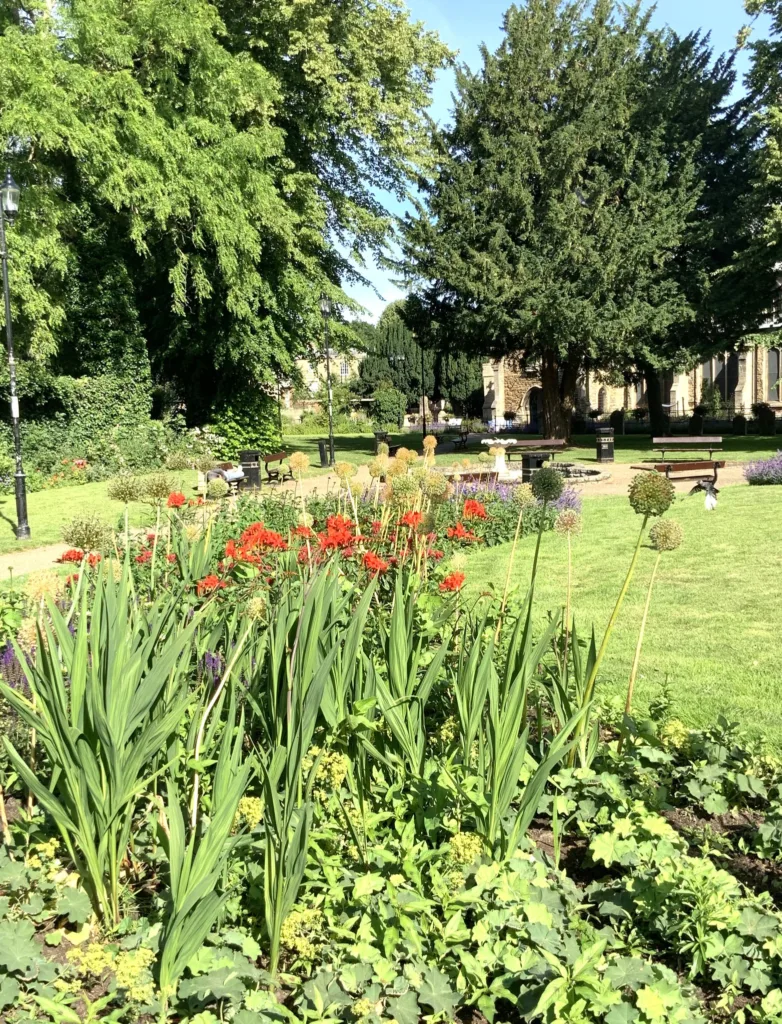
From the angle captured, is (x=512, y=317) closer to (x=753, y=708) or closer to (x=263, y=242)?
(x=263, y=242)

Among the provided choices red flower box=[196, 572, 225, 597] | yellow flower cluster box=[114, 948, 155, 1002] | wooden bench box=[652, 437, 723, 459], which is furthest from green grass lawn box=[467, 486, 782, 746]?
wooden bench box=[652, 437, 723, 459]

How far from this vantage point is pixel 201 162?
1742 cm

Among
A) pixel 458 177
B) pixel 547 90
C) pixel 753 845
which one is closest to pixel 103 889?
pixel 753 845

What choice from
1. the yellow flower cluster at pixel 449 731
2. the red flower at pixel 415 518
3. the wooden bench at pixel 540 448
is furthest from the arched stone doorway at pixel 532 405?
the yellow flower cluster at pixel 449 731

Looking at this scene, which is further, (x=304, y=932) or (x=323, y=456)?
(x=323, y=456)

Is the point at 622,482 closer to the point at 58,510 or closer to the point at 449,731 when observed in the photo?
the point at 58,510

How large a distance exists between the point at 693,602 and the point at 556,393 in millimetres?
20362

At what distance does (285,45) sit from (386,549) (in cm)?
1977

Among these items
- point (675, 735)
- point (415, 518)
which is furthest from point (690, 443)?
point (675, 735)

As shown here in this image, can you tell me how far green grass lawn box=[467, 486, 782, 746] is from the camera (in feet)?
13.8

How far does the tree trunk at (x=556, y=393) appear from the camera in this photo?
2547cm

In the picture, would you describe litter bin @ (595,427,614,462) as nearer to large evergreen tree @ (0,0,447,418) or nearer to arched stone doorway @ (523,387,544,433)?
large evergreen tree @ (0,0,447,418)

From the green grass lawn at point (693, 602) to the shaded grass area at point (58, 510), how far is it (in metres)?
4.38

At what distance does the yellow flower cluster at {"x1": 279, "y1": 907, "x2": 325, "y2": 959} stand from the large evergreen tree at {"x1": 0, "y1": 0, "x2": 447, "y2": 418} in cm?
1718
